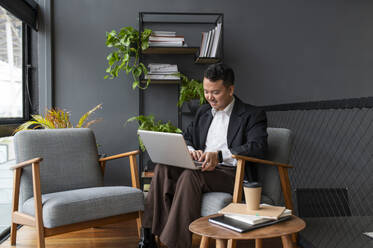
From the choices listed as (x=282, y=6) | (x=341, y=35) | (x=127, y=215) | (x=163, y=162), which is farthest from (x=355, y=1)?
(x=127, y=215)

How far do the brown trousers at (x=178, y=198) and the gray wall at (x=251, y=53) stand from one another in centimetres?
140

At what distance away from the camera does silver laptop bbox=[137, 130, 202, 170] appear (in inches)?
73.3

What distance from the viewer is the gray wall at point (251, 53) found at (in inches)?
135

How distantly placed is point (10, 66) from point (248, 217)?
98.3 inches

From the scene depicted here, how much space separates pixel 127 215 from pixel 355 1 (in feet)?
10.1

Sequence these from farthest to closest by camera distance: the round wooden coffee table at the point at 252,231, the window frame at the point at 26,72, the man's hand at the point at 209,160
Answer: the window frame at the point at 26,72 < the man's hand at the point at 209,160 < the round wooden coffee table at the point at 252,231

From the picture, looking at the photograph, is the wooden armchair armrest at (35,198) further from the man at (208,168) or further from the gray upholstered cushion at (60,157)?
the man at (208,168)

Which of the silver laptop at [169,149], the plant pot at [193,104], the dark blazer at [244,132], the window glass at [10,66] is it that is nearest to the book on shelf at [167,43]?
the plant pot at [193,104]

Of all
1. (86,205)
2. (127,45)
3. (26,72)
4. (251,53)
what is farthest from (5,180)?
(251,53)

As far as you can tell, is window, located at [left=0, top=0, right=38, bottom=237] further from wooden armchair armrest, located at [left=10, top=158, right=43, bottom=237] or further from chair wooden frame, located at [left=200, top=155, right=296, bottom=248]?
chair wooden frame, located at [left=200, top=155, right=296, bottom=248]

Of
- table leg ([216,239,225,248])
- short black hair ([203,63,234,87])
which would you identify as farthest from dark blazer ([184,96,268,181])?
table leg ([216,239,225,248])

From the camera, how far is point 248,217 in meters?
1.39

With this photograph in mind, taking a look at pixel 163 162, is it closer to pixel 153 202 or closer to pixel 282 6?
pixel 153 202

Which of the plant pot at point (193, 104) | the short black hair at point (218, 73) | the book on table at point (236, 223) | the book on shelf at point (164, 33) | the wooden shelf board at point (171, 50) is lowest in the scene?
the book on table at point (236, 223)
